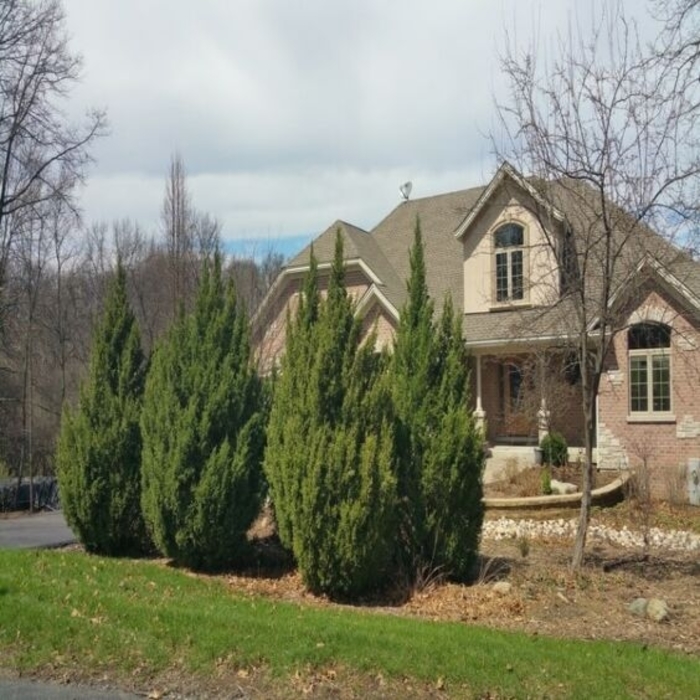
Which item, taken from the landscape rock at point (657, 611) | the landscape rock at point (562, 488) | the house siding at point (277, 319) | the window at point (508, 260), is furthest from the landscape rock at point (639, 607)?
the window at point (508, 260)

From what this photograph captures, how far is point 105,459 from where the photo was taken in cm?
1031

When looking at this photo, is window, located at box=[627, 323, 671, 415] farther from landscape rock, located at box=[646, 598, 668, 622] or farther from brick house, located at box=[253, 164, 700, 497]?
landscape rock, located at box=[646, 598, 668, 622]

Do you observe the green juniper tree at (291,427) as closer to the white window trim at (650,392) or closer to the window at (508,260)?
the white window trim at (650,392)

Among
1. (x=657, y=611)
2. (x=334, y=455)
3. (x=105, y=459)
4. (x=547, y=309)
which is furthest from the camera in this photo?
(x=105, y=459)

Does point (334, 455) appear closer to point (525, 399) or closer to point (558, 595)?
point (558, 595)

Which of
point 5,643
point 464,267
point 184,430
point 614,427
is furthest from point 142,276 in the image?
point 5,643

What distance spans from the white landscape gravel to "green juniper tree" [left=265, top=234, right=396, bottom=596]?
535cm

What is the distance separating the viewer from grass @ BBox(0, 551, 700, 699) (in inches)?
217

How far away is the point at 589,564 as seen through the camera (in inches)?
410

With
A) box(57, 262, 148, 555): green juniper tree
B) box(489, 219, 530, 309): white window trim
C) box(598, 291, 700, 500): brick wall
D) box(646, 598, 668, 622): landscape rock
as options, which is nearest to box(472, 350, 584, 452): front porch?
box(598, 291, 700, 500): brick wall

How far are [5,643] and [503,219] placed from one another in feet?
51.0

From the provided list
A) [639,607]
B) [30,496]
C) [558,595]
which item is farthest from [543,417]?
[30,496]

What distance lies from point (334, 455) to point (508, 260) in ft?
41.2

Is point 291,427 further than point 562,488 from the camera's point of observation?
No
